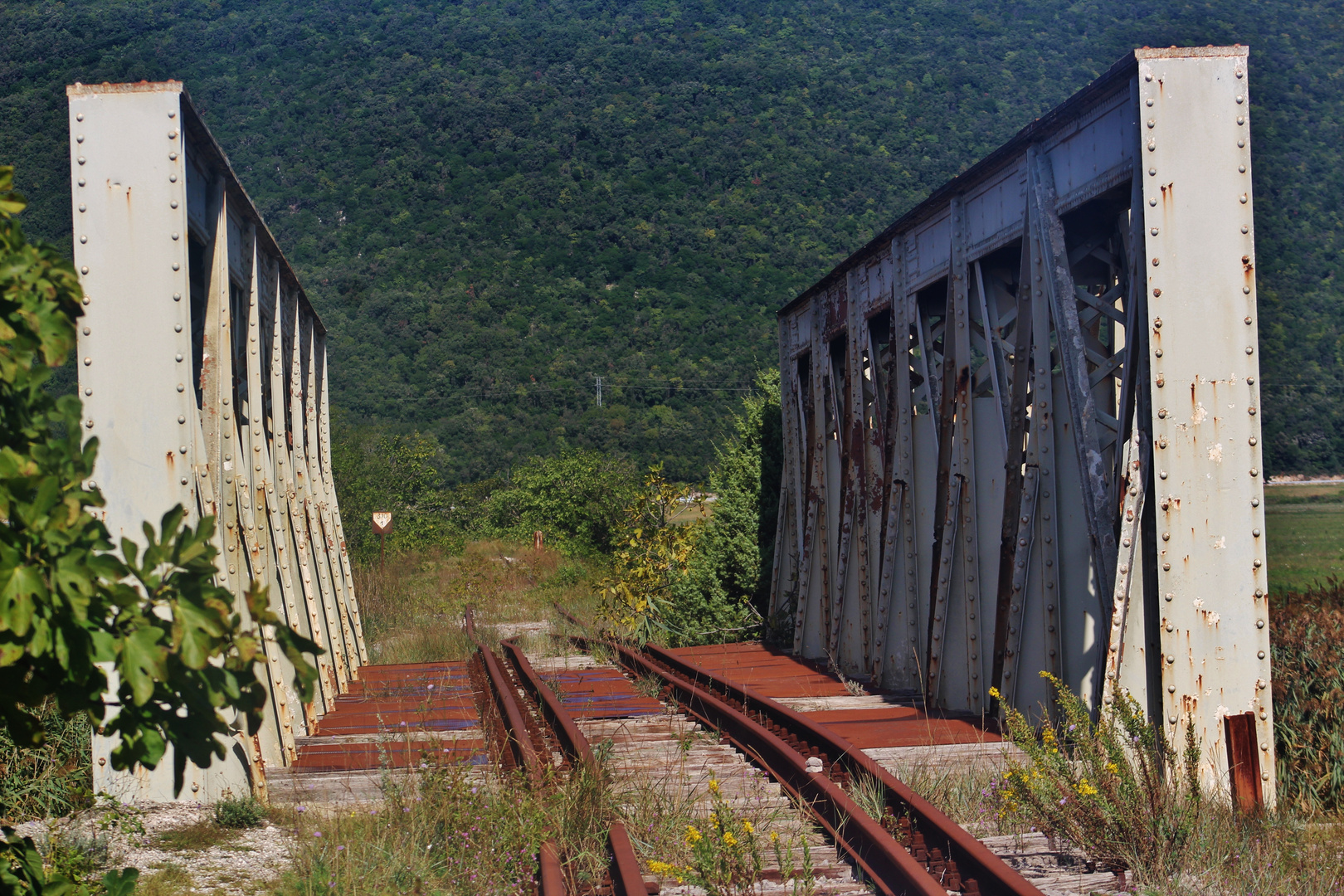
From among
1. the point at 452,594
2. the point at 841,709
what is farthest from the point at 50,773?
the point at 452,594

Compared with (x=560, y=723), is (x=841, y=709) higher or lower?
lower

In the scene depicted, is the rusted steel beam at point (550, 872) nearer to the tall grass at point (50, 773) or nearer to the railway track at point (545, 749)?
the railway track at point (545, 749)

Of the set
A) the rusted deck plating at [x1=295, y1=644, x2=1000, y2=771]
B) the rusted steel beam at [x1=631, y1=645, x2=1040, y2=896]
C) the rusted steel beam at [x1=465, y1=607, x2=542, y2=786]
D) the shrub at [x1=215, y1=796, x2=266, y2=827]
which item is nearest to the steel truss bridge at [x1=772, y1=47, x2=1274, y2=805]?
the rusted deck plating at [x1=295, y1=644, x2=1000, y2=771]

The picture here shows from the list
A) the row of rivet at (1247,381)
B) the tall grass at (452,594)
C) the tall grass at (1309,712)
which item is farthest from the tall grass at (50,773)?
the tall grass at (452,594)

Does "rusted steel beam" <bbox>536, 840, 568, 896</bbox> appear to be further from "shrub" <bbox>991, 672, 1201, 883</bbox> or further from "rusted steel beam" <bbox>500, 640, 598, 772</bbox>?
"shrub" <bbox>991, 672, 1201, 883</bbox>

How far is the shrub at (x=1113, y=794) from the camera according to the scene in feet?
13.5

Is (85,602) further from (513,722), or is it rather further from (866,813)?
(513,722)

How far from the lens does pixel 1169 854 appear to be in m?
4.08

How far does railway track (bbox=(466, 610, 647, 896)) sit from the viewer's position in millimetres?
3811

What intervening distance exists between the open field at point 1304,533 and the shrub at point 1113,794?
13.0 meters

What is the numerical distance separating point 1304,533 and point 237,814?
43.2 metres

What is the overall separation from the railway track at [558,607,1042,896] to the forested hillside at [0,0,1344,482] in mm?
48240

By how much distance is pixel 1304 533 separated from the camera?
132 feet

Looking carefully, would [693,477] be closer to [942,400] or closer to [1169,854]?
[942,400]
